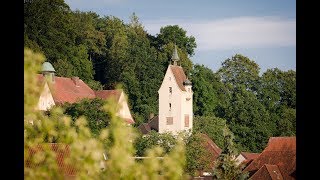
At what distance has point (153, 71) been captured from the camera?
940 inches

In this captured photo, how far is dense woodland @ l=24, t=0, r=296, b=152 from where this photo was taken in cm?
1831

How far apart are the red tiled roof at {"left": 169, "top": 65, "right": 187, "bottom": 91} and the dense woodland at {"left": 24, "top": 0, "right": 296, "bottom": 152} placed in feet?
0.93

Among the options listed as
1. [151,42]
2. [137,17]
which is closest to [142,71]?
[151,42]

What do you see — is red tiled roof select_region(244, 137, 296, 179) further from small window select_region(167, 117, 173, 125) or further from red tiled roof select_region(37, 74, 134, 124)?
small window select_region(167, 117, 173, 125)

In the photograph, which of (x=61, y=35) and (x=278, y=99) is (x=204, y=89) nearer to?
(x=278, y=99)

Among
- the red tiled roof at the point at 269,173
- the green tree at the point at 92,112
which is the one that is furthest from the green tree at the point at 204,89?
the red tiled roof at the point at 269,173

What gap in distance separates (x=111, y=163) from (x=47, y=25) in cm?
1677

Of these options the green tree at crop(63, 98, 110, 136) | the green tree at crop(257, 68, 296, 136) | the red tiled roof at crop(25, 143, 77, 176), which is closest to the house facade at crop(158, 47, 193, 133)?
the green tree at crop(257, 68, 296, 136)

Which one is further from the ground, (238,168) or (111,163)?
(111,163)

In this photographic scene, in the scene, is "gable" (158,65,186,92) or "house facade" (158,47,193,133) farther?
"gable" (158,65,186,92)

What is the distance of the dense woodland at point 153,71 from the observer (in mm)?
18312
